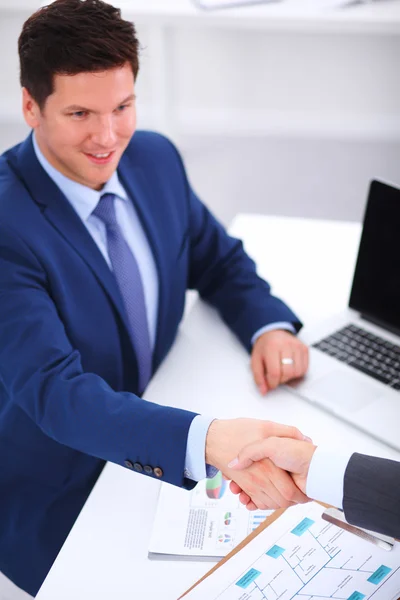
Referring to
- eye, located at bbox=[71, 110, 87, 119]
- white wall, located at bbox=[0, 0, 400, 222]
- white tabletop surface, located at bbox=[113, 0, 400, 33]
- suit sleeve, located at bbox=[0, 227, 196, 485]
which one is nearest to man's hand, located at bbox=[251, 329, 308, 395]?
suit sleeve, located at bbox=[0, 227, 196, 485]

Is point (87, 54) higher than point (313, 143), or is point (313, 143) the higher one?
point (87, 54)

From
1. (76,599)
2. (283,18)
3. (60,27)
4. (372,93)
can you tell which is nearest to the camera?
(76,599)

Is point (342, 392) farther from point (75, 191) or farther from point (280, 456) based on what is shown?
point (75, 191)

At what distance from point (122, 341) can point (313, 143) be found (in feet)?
10.2

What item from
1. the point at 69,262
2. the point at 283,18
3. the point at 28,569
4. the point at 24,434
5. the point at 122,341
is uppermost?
the point at 283,18

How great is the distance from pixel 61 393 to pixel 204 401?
0.31m

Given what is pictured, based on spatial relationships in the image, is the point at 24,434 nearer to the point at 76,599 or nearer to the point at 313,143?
the point at 76,599

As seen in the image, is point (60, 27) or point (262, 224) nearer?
point (60, 27)

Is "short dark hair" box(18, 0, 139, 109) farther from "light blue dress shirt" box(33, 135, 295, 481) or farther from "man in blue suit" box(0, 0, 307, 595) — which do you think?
"light blue dress shirt" box(33, 135, 295, 481)

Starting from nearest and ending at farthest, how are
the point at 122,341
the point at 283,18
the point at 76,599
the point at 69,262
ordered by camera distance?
the point at 76,599 < the point at 69,262 < the point at 122,341 < the point at 283,18

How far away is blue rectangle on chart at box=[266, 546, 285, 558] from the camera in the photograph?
1.08 metres

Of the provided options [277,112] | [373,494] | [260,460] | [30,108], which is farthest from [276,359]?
[277,112]

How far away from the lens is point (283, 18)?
300 cm

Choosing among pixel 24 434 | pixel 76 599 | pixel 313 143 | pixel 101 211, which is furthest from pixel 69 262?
pixel 313 143
